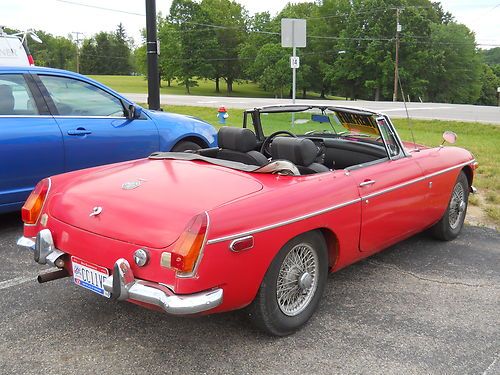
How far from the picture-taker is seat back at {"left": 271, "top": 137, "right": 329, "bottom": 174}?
137 inches

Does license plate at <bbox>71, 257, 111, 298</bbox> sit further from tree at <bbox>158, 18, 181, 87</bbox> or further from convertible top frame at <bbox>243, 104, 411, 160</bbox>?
tree at <bbox>158, 18, 181, 87</bbox>

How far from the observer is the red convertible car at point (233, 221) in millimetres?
2607

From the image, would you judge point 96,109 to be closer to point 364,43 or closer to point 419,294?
point 419,294

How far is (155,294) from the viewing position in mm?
2545

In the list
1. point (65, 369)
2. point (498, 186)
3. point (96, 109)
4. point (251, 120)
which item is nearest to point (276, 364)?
point (65, 369)

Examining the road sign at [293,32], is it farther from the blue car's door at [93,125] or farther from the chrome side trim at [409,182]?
the chrome side trim at [409,182]

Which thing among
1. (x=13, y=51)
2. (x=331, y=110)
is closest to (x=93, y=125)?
(x=331, y=110)

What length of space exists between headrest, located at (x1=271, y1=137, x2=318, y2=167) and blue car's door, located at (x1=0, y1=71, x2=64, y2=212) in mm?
2548

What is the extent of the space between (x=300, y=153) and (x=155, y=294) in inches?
56.9

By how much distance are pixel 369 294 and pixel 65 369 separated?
211 centimetres

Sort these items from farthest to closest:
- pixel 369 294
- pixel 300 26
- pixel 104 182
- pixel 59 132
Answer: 1. pixel 300 26
2. pixel 59 132
3. pixel 369 294
4. pixel 104 182

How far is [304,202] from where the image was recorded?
3.07 meters

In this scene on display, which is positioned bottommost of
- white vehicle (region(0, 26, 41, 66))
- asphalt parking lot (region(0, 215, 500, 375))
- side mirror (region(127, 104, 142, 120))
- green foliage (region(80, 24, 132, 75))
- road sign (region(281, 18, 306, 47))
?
asphalt parking lot (region(0, 215, 500, 375))

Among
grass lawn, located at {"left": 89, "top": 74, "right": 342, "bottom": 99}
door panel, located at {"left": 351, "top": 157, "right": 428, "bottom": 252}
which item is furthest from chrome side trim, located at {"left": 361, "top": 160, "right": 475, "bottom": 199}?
grass lawn, located at {"left": 89, "top": 74, "right": 342, "bottom": 99}
